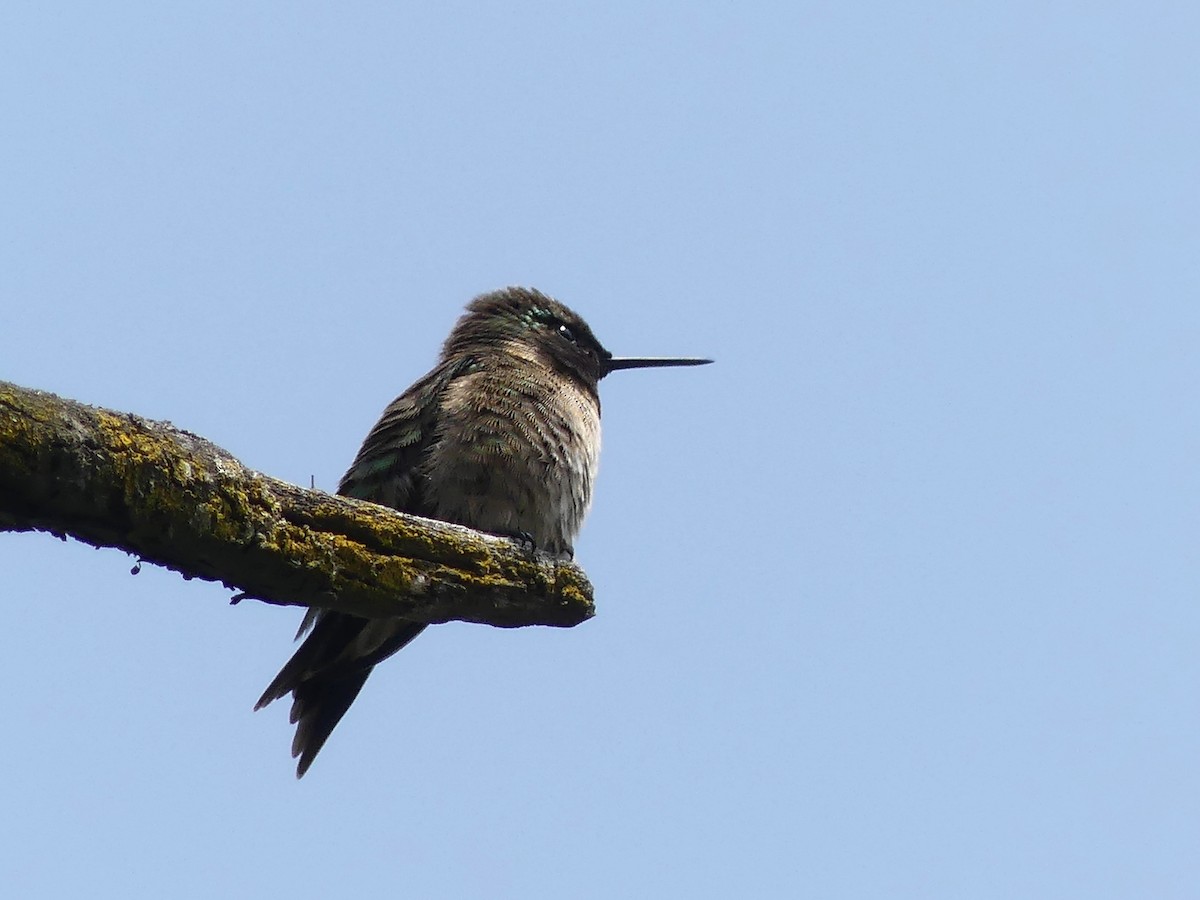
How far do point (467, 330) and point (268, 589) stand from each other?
5056mm

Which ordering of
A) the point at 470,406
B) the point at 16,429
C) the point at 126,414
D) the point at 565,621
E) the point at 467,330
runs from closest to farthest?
the point at 16,429 < the point at 126,414 < the point at 565,621 < the point at 470,406 < the point at 467,330

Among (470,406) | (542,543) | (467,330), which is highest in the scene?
(467,330)

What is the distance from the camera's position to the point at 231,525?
311cm

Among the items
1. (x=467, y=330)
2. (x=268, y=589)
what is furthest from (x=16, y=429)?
(x=467, y=330)

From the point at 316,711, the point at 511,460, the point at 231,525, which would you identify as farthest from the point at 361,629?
the point at 231,525

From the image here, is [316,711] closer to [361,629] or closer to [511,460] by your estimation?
[361,629]

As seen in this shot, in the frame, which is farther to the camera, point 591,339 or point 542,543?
point 591,339

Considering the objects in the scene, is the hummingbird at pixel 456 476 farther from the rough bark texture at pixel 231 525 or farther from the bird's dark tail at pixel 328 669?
the rough bark texture at pixel 231 525

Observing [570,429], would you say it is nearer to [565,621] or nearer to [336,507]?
[565,621]

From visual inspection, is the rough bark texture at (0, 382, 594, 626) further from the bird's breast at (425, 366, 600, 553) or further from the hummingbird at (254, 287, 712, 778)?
the bird's breast at (425, 366, 600, 553)

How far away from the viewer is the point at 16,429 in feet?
8.83

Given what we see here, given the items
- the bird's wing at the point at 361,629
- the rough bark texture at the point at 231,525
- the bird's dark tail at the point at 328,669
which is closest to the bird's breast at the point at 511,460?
the bird's wing at the point at 361,629

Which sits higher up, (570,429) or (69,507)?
(570,429)

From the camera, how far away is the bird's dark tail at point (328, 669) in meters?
5.69
